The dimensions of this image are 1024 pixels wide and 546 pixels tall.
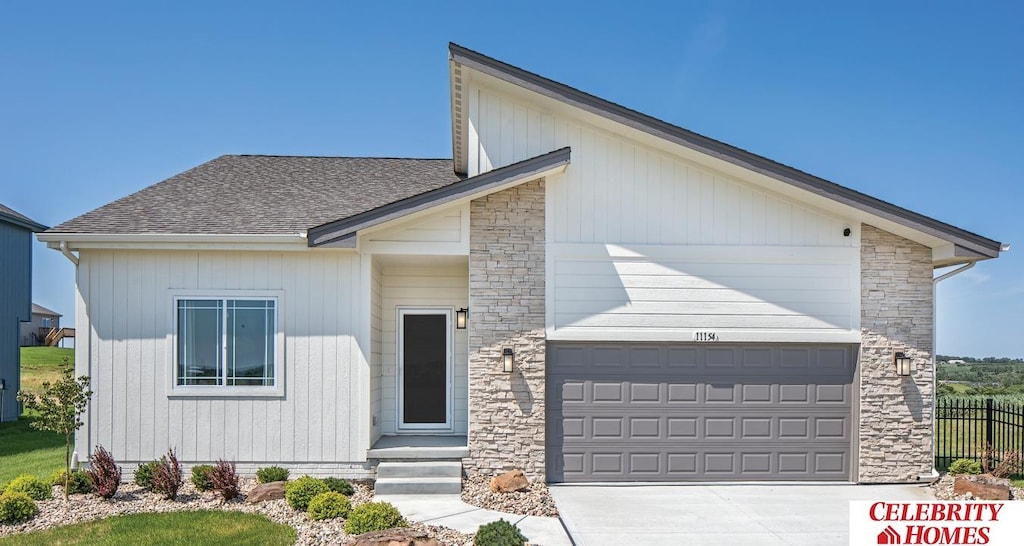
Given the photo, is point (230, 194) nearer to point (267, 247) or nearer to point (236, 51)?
point (267, 247)

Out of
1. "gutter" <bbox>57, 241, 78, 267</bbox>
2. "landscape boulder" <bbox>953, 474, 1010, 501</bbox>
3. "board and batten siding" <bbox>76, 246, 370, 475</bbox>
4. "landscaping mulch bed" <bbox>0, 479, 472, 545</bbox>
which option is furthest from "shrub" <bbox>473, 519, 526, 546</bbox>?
"gutter" <bbox>57, 241, 78, 267</bbox>

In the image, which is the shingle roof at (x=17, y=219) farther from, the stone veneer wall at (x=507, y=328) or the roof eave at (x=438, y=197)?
the stone veneer wall at (x=507, y=328)

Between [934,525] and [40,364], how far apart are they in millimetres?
32492

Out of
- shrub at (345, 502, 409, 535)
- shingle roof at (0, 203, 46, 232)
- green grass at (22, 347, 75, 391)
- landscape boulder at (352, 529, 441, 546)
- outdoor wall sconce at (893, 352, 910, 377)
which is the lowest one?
green grass at (22, 347, 75, 391)

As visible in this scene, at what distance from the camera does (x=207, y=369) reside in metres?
9.73

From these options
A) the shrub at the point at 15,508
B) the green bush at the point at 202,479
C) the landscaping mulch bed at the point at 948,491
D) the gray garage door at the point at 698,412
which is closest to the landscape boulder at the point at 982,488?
the landscaping mulch bed at the point at 948,491

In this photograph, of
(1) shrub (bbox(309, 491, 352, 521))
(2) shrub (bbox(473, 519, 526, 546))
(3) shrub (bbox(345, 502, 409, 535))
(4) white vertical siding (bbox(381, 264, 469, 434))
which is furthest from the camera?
(4) white vertical siding (bbox(381, 264, 469, 434))

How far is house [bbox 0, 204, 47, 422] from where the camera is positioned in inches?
714

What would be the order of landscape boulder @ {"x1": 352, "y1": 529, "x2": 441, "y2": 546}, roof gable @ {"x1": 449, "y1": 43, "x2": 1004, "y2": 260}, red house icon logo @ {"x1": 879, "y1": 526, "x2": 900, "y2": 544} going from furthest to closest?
roof gable @ {"x1": 449, "y1": 43, "x2": 1004, "y2": 260}, landscape boulder @ {"x1": 352, "y1": 529, "x2": 441, "y2": 546}, red house icon logo @ {"x1": 879, "y1": 526, "x2": 900, "y2": 544}

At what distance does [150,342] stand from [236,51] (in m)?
8.44

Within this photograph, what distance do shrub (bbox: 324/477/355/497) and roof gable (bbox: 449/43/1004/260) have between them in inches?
233

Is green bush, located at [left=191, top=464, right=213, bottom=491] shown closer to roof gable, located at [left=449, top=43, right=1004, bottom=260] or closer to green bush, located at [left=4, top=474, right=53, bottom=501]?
green bush, located at [left=4, top=474, right=53, bottom=501]

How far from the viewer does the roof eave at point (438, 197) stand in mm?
9156

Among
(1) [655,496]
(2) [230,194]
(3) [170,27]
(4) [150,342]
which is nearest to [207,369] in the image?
(4) [150,342]
